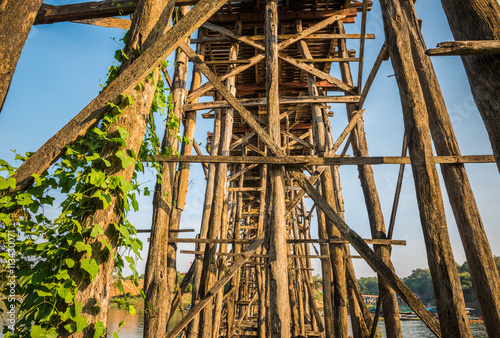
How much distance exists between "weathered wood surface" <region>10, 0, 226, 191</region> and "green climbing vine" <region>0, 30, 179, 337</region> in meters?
0.05

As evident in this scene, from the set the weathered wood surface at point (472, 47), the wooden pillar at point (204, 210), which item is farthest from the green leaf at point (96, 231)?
the wooden pillar at point (204, 210)

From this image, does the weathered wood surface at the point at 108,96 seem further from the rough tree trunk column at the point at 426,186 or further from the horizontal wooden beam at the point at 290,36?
the horizontal wooden beam at the point at 290,36

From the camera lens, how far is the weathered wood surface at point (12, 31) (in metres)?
1.90

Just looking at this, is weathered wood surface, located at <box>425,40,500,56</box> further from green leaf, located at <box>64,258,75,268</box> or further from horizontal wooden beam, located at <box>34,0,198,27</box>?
green leaf, located at <box>64,258,75,268</box>

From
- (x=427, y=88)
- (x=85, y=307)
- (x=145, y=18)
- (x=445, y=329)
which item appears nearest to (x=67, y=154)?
(x=85, y=307)

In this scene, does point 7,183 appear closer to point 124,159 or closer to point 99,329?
point 124,159

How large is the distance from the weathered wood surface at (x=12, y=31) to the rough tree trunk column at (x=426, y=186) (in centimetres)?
311

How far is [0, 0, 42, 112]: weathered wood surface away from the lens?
74.9 inches

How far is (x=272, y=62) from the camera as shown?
13.8ft

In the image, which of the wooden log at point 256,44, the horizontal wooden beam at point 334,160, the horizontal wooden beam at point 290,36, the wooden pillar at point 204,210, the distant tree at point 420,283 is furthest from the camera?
the distant tree at point 420,283

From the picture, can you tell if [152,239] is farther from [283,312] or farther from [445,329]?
[445,329]

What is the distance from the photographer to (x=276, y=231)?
3.40 metres

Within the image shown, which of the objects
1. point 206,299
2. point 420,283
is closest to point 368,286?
point 420,283

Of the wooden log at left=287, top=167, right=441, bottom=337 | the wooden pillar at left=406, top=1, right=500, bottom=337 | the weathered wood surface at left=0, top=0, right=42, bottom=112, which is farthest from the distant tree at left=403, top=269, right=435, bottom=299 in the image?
the weathered wood surface at left=0, top=0, right=42, bottom=112
